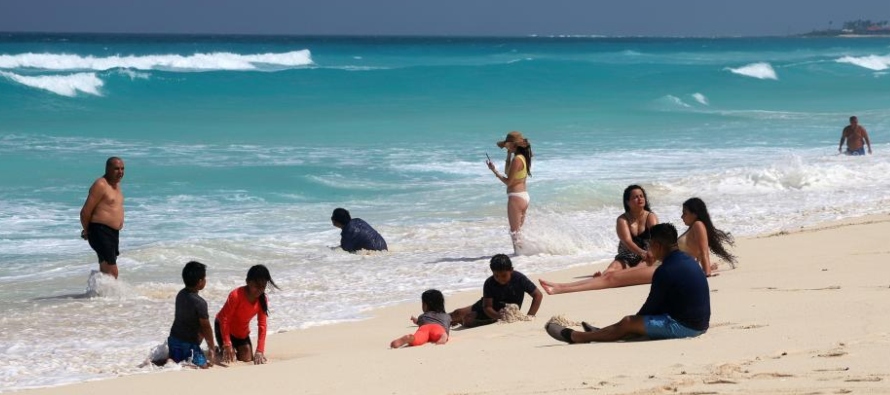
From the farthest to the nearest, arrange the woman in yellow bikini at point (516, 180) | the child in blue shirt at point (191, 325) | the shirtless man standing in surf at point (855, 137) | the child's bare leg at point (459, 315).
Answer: the shirtless man standing in surf at point (855, 137) < the woman in yellow bikini at point (516, 180) < the child's bare leg at point (459, 315) < the child in blue shirt at point (191, 325)

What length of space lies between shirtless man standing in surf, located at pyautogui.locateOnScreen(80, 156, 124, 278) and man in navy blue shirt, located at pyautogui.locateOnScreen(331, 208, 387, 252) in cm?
290

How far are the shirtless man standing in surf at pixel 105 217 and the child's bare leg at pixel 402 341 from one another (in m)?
3.84

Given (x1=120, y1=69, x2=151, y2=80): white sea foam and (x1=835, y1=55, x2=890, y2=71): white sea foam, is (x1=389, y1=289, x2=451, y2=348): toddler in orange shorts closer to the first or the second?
(x1=120, y1=69, x2=151, y2=80): white sea foam

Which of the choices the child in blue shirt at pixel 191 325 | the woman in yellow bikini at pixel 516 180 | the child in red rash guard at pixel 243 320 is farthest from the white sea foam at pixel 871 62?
the child in blue shirt at pixel 191 325

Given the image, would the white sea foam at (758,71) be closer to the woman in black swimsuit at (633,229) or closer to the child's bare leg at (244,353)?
the woman in black swimsuit at (633,229)

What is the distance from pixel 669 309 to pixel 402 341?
1.65 metres

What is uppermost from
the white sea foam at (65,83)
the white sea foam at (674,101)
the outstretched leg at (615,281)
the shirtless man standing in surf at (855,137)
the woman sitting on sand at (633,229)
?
the white sea foam at (65,83)

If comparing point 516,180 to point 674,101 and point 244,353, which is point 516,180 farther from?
point 674,101

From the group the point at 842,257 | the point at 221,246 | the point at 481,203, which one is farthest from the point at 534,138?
the point at 842,257

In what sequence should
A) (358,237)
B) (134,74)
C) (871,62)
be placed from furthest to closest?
(871,62), (134,74), (358,237)

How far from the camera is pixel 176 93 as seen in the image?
45.6 m

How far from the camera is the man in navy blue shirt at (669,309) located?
7234 mm

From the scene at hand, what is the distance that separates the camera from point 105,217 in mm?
10812

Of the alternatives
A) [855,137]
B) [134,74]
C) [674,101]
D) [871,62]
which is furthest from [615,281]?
[871,62]
